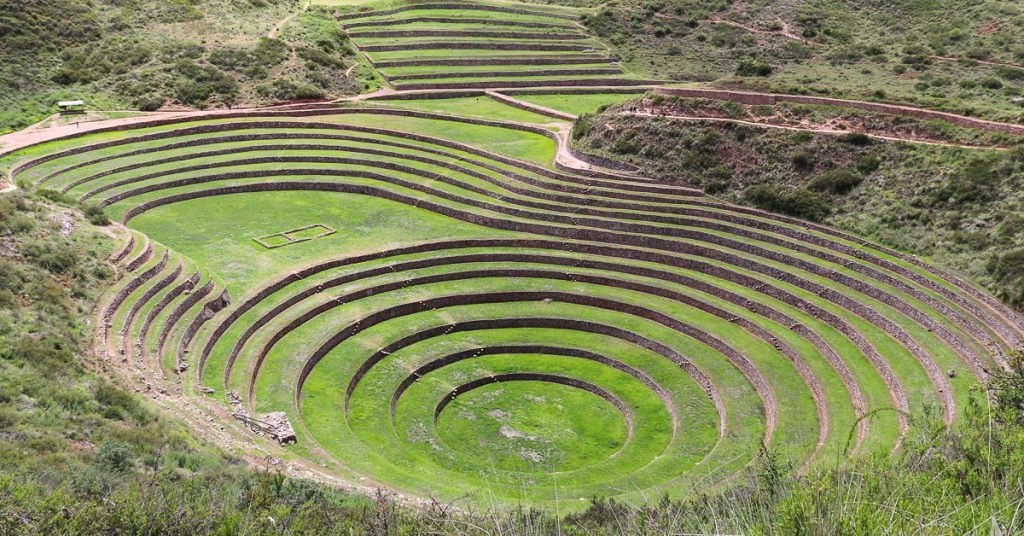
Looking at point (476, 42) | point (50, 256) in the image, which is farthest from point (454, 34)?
point (50, 256)

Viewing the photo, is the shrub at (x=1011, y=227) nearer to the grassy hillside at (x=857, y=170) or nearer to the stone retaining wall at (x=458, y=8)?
the grassy hillside at (x=857, y=170)

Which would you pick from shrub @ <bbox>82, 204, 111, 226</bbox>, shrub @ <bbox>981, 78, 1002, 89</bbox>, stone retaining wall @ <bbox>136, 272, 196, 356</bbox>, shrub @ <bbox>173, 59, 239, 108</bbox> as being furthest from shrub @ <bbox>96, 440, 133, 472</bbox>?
shrub @ <bbox>981, 78, 1002, 89</bbox>

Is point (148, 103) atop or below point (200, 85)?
below

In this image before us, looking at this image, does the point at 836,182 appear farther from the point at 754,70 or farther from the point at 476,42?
the point at 476,42

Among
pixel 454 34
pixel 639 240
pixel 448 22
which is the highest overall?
pixel 448 22

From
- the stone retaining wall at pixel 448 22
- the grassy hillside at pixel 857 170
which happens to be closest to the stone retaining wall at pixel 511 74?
the stone retaining wall at pixel 448 22

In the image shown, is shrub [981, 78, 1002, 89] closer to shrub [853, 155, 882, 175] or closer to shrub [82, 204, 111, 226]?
shrub [853, 155, 882, 175]

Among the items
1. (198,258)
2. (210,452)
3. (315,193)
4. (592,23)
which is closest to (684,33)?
(592,23)
